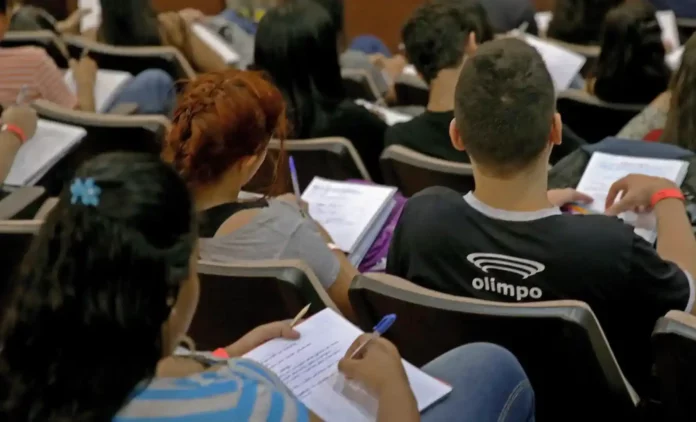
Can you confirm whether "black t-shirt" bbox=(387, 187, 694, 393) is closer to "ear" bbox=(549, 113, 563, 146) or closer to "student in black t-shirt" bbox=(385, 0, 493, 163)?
"ear" bbox=(549, 113, 563, 146)

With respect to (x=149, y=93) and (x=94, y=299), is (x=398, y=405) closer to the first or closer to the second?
(x=94, y=299)

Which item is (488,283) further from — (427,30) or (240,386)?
(427,30)

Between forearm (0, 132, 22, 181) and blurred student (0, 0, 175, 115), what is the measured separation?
22.7 inches

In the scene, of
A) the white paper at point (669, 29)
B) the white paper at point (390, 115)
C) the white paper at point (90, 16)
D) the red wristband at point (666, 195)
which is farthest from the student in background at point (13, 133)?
the white paper at point (669, 29)

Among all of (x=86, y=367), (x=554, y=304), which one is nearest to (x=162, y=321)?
(x=86, y=367)

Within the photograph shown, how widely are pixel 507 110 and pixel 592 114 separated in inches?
53.7

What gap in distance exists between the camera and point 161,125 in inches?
98.3

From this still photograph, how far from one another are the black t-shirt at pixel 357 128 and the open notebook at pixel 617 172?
84 cm

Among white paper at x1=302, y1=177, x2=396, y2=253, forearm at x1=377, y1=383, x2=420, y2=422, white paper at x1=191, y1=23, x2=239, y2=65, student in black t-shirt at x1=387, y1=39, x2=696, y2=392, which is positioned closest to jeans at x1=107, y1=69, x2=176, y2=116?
white paper at x1=191, y1=23, x2=239, y2=65

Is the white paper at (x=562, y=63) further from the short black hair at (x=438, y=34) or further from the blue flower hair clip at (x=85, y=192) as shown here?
the blue flower hair clip at (x=85, y=192)

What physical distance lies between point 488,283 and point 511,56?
42 cm

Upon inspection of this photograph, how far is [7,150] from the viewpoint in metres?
2.17

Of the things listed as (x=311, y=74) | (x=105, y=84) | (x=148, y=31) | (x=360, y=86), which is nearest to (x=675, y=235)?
(x=311, y=74)

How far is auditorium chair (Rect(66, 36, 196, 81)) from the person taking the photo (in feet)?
11.3
